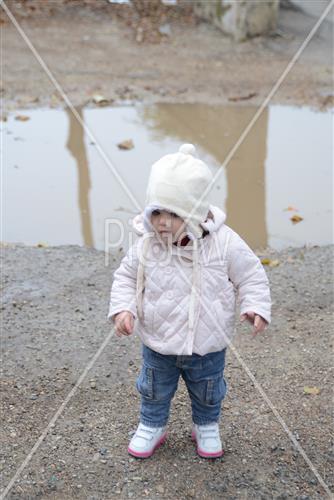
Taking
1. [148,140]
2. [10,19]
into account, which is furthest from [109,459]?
[10,19]

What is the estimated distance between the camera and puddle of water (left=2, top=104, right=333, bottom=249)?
5621 millimetres

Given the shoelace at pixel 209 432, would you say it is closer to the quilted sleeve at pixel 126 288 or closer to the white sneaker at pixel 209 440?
the white sneaker at pixel 209 440

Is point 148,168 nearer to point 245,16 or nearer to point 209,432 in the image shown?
point 209,432

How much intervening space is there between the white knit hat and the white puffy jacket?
0.09 metres

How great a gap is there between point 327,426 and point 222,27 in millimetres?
7682

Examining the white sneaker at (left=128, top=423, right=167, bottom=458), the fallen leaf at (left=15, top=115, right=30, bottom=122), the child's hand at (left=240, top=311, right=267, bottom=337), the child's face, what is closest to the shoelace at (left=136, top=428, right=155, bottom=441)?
the white sneaker at (left=128, top=423, right=167, bottom=458)

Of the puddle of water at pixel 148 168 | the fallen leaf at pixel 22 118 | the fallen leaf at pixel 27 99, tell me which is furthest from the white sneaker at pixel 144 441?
the fallen leaf at pixel 27 99

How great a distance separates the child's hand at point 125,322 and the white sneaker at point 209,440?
57 cm

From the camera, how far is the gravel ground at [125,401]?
116 inches

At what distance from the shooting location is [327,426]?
3303mm

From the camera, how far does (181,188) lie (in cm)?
261

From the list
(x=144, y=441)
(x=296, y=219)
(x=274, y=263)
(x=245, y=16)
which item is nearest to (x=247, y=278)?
(x=144, y=441)

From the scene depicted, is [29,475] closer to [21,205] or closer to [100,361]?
[100,361]

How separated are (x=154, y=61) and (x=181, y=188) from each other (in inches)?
267
